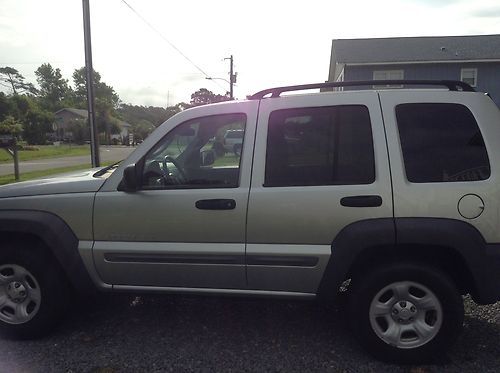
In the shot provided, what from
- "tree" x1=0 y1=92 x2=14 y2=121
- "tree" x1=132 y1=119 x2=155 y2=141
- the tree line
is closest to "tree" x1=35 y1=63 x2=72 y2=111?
the tree line

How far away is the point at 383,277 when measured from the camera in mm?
3119

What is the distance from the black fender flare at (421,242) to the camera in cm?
297

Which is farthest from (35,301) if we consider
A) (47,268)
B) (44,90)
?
(44,90)

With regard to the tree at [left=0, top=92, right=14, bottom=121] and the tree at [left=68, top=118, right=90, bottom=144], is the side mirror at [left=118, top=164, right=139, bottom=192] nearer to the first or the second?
the tree at [left=68, top=118, right=90, bottom=144]

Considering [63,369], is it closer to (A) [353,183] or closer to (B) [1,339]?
(B) [1,339]

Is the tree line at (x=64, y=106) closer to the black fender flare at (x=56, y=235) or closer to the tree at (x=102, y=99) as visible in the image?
the tree at (x=102, y=99)

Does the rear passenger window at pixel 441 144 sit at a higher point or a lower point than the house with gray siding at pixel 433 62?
lower

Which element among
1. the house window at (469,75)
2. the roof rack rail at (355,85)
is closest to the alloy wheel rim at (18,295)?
the roof rack rail at (355,85)

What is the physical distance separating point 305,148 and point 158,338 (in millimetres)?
1830

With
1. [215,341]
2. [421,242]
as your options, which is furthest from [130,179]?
[421,242]

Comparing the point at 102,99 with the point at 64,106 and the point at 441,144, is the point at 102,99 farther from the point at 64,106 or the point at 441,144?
the point at 441,144

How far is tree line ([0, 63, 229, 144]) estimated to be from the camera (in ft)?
196

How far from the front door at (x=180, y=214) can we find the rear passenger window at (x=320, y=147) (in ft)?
0.66

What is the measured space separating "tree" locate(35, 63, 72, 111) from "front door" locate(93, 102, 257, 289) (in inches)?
4673
